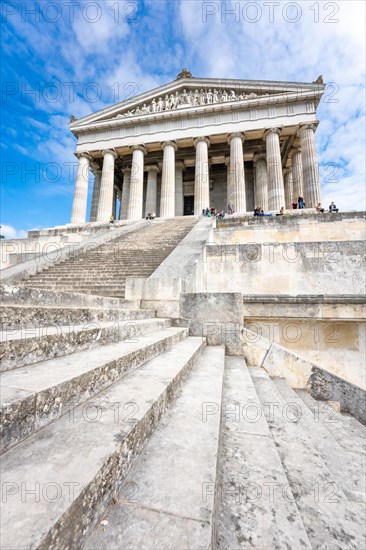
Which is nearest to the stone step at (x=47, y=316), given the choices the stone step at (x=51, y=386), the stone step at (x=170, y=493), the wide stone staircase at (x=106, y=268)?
the stone step at (x=51, y=386)

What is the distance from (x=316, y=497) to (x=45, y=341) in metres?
1.94

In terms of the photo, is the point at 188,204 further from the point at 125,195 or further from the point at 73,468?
the point at 73,468

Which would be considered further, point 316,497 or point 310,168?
point 310,168

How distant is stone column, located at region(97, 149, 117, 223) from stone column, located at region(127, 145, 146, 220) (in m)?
1.95

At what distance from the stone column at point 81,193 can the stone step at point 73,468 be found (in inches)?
969

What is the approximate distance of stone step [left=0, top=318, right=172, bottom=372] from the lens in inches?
60.4

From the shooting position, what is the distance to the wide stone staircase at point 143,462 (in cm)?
90

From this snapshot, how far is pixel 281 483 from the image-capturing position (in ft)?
4.53

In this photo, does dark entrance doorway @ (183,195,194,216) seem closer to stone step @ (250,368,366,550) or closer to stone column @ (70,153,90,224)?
stone column @ (70,153,90,224)

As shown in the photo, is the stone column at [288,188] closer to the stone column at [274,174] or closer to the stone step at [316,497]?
the stone column at [274,174]

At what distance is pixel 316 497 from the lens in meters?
1.49

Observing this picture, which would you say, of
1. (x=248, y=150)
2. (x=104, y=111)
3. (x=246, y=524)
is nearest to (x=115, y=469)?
(x=246, y=524)

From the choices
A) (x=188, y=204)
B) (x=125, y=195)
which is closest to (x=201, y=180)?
(x=188, y=204)

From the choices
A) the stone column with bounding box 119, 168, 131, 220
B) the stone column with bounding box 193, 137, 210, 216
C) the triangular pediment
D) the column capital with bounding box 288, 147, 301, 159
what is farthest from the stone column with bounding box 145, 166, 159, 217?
the column capital with bounding box 288, 147, 301, 159
